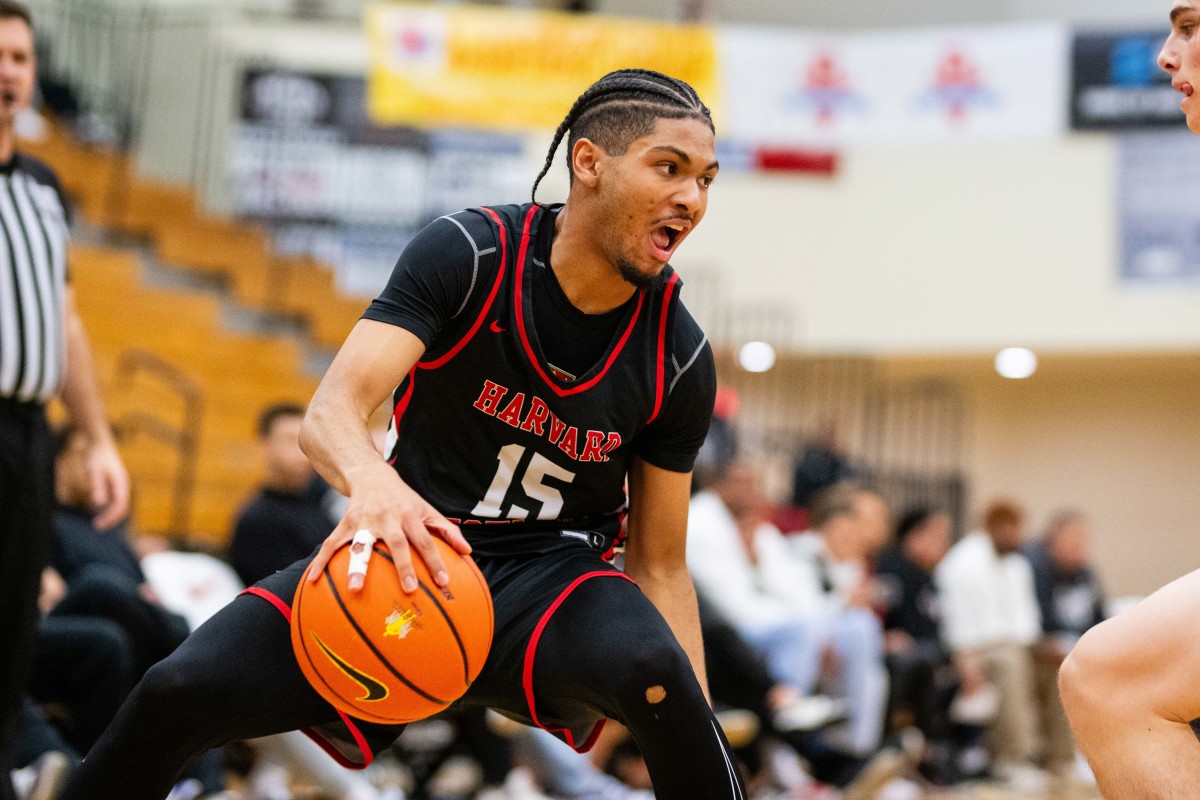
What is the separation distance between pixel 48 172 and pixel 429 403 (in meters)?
1.90

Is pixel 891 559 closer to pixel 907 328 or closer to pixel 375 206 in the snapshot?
pixel 907 328

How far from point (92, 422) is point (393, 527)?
6.98 ft

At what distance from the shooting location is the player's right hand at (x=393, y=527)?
2723 mm

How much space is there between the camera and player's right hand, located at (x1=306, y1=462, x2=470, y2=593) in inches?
107

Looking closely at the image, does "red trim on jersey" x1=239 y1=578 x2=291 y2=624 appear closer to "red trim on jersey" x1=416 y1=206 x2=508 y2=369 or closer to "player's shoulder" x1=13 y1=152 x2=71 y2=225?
"red trim on jersey" x1=416 y1=206 x2=508 y2=369

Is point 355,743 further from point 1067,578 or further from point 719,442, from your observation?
point 1067,578

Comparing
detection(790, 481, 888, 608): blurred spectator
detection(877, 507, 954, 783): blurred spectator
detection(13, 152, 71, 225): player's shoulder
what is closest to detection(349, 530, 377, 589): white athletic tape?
detection(13, 152, 71, 225): player's shoulder

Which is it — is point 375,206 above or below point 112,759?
above

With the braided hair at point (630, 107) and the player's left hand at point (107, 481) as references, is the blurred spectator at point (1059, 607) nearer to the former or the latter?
the player's left hand at point (107, 481)

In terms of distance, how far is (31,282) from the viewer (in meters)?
4.23

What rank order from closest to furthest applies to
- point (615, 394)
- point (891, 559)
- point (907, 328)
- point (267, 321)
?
point (615, 394), point (891, 559), point (267, 321), point (907, 328)

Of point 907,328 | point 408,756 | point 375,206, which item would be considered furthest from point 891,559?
point 375,206

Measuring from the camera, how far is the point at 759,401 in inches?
618

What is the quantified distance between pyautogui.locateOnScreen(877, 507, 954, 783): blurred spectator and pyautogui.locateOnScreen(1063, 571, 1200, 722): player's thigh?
6.35 meters
